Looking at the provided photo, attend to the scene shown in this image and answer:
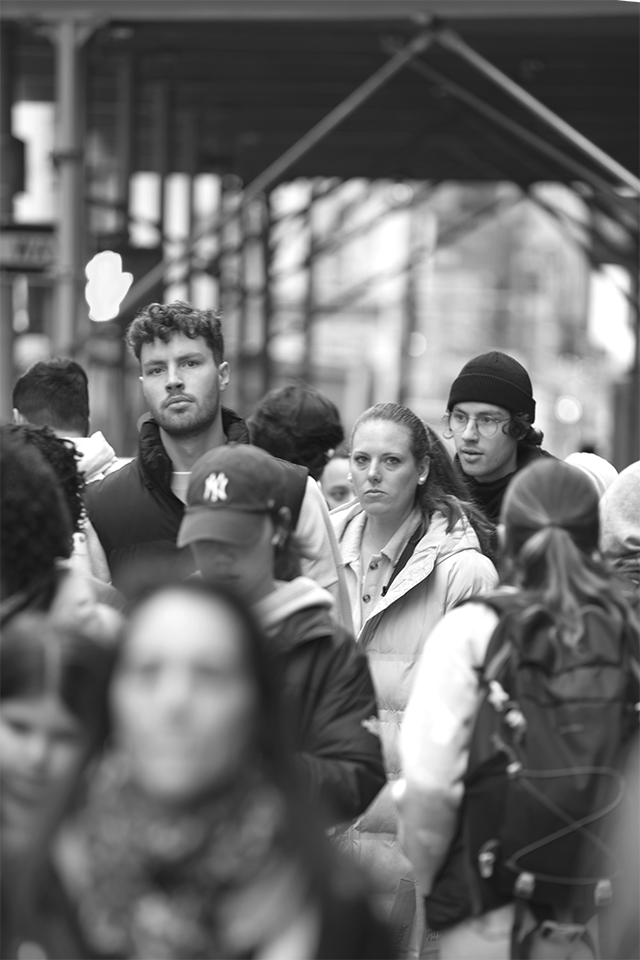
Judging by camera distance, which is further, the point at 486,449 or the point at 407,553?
the point at 486,449

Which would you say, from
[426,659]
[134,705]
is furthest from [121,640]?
[426,659]

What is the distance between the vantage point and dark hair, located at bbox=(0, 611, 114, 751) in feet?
7.76

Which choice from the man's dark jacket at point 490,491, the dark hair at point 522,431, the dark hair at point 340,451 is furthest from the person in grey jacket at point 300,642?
the dark hair at point 340,451

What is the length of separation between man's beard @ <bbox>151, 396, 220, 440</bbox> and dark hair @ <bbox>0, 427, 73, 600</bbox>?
5.58 feet

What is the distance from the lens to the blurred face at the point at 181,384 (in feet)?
16.7

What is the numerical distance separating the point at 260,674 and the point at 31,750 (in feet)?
1.76

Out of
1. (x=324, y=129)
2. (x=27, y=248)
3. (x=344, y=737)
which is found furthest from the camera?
(x=27, y=248)

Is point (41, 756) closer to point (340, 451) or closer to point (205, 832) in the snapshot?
point (205, 832)

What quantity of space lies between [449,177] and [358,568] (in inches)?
743

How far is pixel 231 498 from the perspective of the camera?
11.5ft

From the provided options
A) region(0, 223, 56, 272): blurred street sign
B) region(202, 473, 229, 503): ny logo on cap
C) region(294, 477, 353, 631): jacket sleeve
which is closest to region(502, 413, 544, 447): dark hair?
region(294, 477, 353, 631): jacket sleeve

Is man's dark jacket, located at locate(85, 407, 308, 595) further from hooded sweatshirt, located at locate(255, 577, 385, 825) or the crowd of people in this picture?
hooded sweatshirt, located at locate(255, 577, 385, 825)

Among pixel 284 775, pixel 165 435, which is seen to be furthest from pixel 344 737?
pixel 165 435

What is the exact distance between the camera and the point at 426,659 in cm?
319
